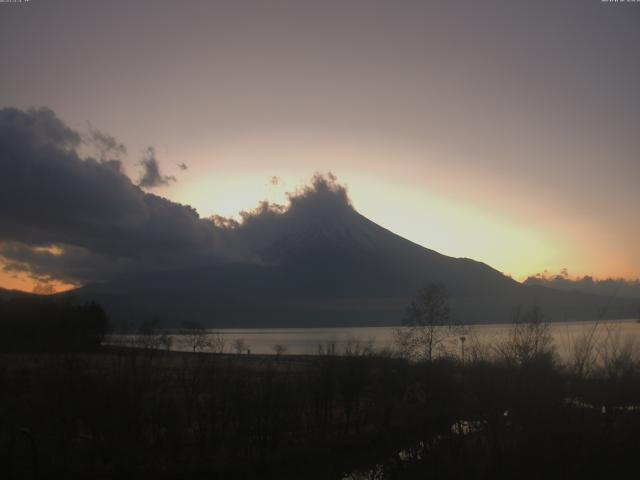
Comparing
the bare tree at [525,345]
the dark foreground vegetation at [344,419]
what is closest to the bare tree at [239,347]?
the dark foreground vegetation at [344,419]

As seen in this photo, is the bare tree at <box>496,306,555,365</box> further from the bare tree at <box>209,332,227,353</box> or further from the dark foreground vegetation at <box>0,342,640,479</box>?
the bare tree at <box>209,332,227,353</box>

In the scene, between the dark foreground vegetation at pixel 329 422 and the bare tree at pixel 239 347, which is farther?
the bare tree at pixel 239 347

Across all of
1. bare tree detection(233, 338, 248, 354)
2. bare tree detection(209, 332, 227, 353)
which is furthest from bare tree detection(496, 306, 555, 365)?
bare tree detection(233, 338, 248, 354)

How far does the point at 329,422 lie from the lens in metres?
28.6

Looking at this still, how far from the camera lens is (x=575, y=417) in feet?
41.4

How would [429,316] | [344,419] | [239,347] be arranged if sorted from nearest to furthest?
1. [344,419]
2. [429,316]
3. [239,347]

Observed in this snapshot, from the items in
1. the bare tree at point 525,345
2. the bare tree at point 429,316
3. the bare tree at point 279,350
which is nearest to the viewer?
the bare tree at point 525,345

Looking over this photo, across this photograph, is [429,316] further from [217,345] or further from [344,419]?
[217,345]

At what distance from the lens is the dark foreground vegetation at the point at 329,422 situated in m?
13.0

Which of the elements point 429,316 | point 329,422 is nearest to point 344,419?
point 329,422

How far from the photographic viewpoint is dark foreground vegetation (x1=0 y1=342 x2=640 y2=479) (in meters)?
13.0

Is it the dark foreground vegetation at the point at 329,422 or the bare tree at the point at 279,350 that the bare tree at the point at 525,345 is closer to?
the dark foreground vegetation at the point at 329,422

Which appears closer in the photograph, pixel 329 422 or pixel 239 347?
pixel 329 422

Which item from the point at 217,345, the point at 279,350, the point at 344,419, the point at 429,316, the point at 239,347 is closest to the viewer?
the point at 344,419
